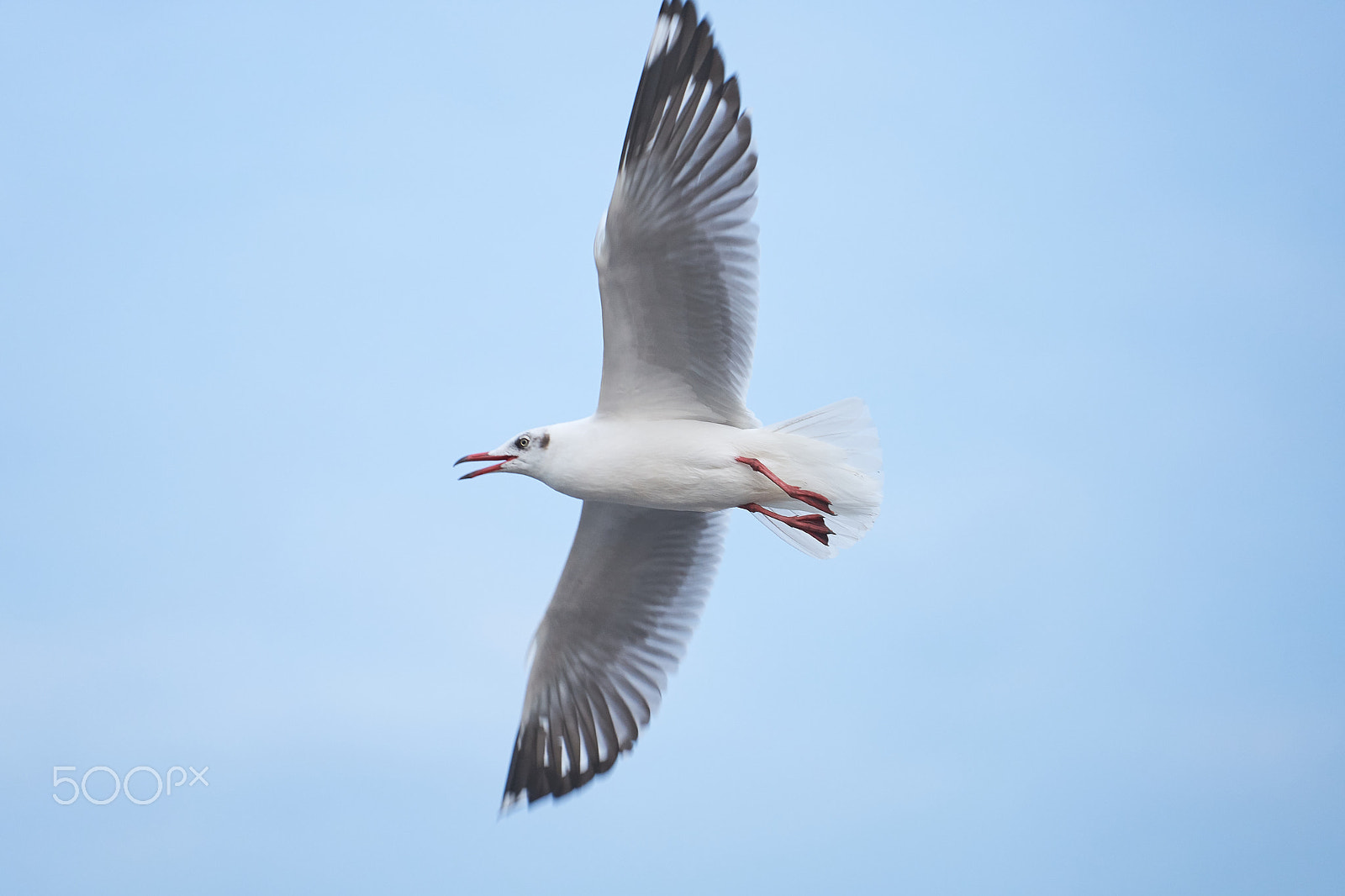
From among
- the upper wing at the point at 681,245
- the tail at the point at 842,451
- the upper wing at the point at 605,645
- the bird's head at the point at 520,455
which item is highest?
the upper wing at the point at 681,245

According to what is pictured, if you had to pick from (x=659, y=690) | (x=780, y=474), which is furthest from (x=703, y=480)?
(x=659, y=690)

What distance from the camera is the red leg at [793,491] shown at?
11.7ft

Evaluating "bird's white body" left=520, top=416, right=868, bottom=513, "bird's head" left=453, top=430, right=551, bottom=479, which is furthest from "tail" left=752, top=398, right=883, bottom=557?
"bird's head" left=453, top=430, right=551, bottom=479

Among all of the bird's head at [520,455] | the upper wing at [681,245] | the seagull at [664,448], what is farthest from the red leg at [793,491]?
the bird's head at [520,455]

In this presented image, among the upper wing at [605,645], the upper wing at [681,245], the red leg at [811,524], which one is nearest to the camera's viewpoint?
the upper wing at [681,245]

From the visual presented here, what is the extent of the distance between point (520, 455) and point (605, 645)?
98cm

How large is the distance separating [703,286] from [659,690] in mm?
1607

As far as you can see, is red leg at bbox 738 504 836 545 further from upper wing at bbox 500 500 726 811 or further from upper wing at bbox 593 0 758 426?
upper wing at bbox 500 500 726 811

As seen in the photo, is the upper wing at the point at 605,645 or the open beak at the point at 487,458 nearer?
the open beak at the point at 487,458

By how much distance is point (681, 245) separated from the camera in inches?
135

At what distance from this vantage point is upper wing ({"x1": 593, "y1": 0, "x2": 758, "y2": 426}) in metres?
3.29

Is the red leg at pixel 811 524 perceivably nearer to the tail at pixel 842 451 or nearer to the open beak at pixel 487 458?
the tail at pixel 842 451

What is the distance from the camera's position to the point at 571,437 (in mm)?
3752

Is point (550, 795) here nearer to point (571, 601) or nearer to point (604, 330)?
point (571, 601)
